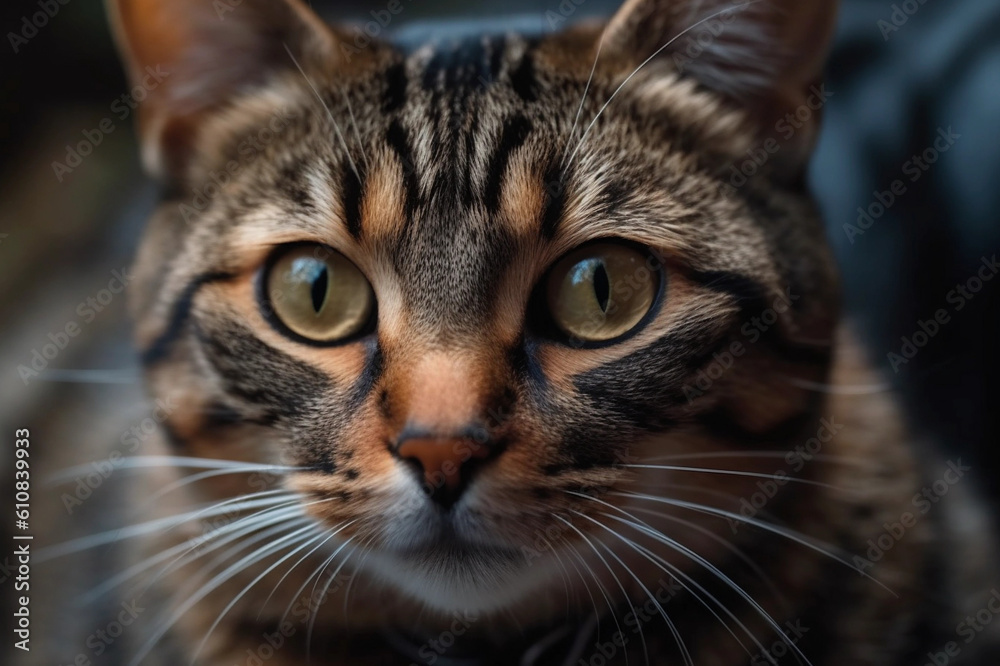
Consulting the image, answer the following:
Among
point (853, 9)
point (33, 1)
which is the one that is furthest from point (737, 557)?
point (33, 1)

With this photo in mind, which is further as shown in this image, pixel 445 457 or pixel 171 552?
pixel 171 552

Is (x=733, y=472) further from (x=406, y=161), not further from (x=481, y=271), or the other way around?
(x=406, y=161)

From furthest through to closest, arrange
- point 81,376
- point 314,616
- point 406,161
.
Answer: point 81,376 → point 314,616 → point 406,161

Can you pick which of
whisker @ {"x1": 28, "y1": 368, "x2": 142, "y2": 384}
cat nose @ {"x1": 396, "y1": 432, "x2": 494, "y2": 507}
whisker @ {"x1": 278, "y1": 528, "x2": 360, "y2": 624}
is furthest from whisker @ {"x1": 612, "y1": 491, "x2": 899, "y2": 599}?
whisker @ {"x1": 28, "y1": 368, "x2": 142, "y2": 384}

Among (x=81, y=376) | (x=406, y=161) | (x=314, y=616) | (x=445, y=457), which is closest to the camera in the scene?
(x=445, y=457)

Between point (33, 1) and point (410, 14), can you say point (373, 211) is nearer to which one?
point (410, 14)

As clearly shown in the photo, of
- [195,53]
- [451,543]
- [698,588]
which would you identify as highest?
[195,53]

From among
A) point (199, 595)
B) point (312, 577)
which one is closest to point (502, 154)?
point (312, 577)

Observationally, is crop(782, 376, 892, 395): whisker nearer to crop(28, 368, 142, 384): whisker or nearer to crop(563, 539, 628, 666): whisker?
crop(563, 539, 628, 666): whisker
